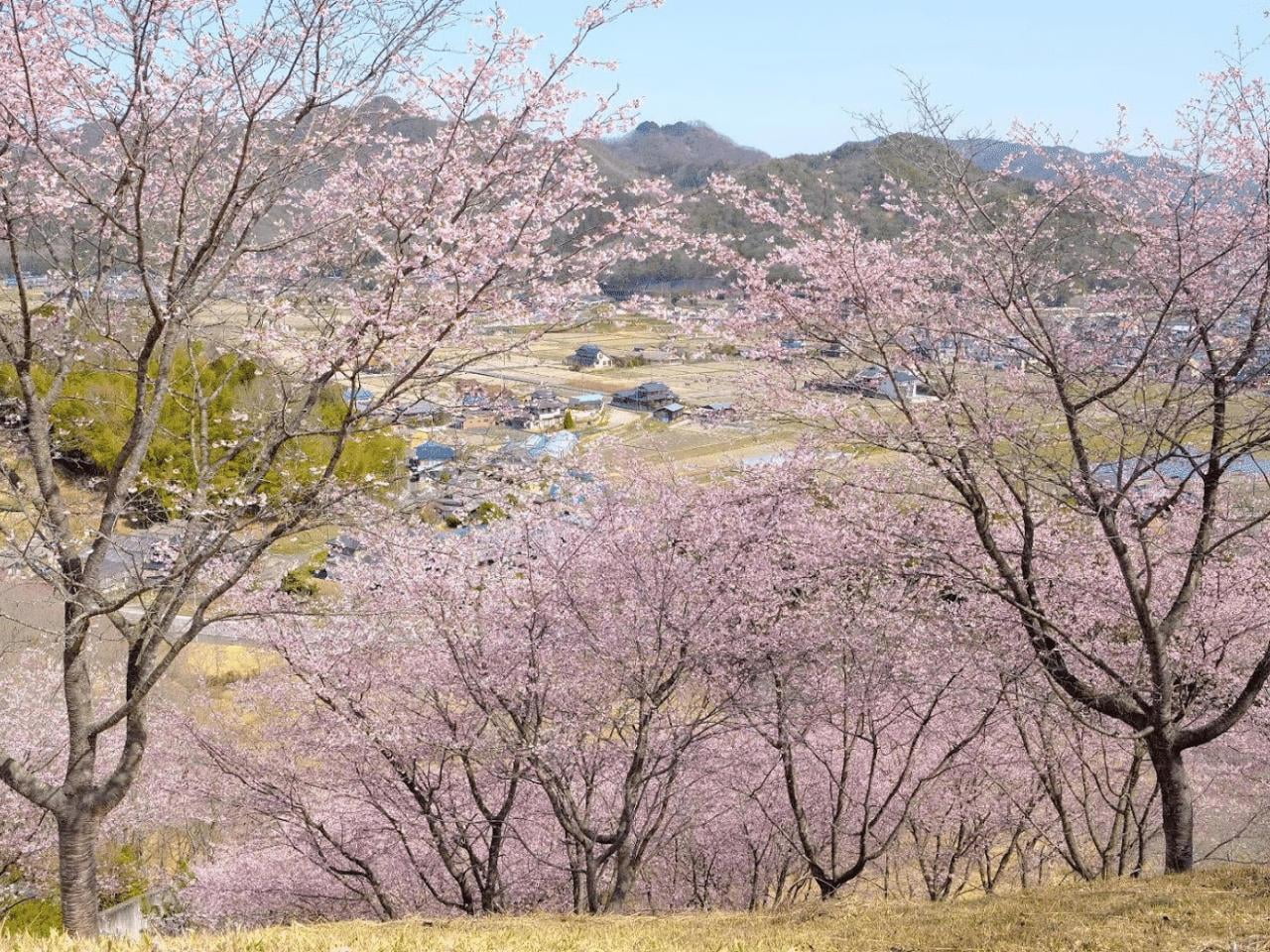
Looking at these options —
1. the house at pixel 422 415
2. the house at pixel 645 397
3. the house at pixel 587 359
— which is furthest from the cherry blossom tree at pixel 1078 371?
the house at pixel 587 359

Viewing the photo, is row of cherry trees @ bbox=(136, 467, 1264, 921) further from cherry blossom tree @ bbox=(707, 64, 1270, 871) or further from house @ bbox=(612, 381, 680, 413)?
house @ bbox=(612, 381, 680, 413)

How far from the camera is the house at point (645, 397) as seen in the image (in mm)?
49847

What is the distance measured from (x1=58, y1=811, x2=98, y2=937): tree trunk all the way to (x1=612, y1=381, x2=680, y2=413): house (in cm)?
4256

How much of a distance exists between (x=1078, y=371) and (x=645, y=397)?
45.4 metres

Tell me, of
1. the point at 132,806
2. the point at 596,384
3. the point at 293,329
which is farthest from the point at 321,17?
the point at 596,384

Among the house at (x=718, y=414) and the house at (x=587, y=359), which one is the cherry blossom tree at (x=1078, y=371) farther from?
the house at (x=587, y=359)

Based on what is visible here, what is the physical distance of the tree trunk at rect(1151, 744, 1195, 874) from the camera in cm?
623

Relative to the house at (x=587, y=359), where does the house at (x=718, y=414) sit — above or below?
below

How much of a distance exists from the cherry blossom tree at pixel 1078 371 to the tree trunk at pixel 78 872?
214 inches

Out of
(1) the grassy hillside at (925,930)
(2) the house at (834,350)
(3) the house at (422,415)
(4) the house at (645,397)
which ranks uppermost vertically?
(4) the house at (645,397)

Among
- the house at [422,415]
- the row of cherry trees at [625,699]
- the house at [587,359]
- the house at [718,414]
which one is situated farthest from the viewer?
the house at [587,359]

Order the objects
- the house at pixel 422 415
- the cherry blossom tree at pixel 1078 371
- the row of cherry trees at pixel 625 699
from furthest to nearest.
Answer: the row of cherry trees at pixel 625 699
the cherry blossom tree at pixel 1078 371
the house at pixel 422 415

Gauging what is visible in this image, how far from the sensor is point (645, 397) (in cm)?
5150

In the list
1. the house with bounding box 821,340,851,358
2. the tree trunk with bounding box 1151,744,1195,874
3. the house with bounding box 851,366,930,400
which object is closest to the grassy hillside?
the tree trunk with bounding box 1151,744,1195,874
